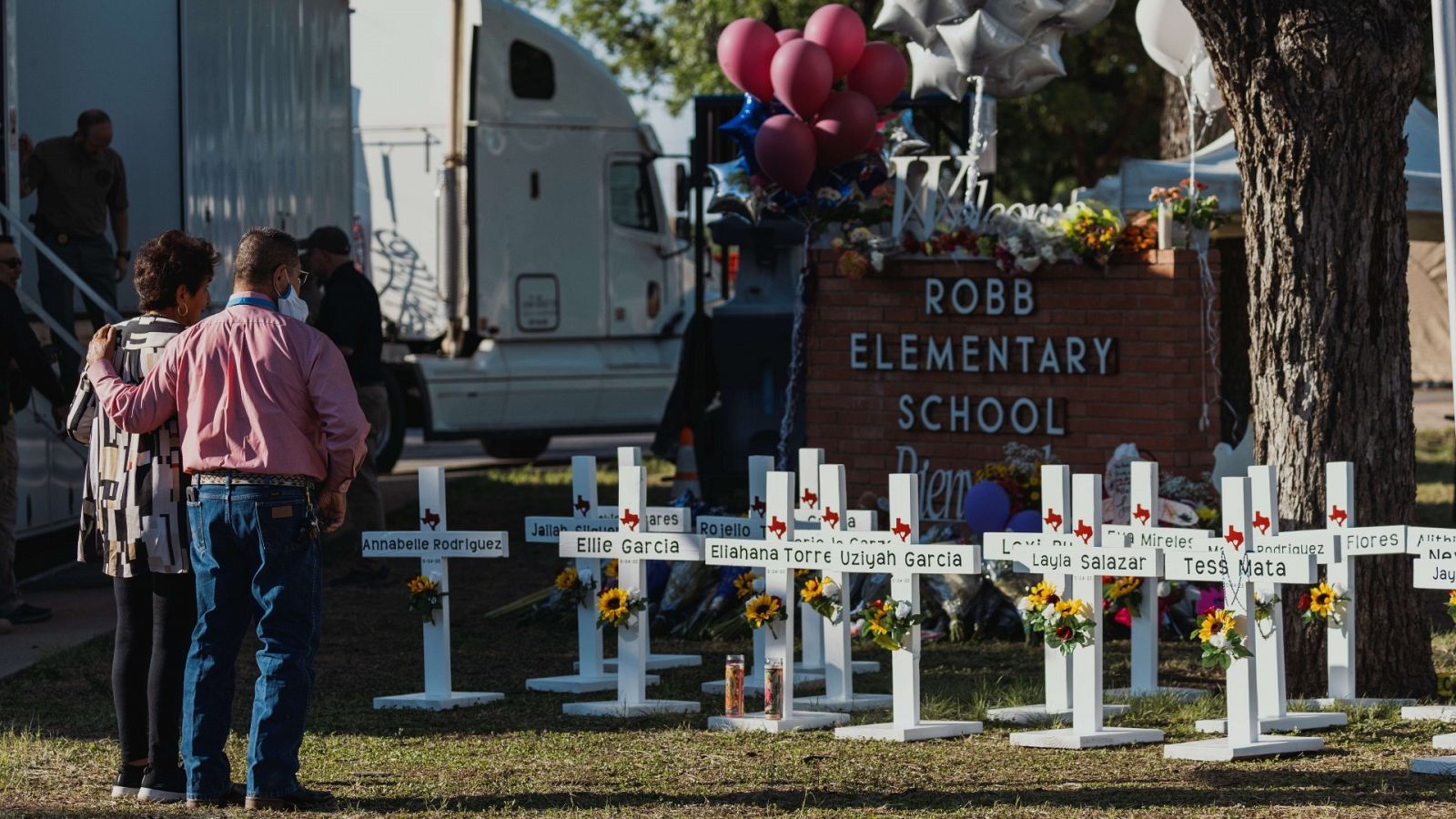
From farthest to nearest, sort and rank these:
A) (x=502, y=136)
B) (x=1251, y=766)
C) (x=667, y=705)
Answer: (x=502, y=136) → (x=667, y=705) → (x=1251, y=766)

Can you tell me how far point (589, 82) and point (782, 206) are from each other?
239 inches

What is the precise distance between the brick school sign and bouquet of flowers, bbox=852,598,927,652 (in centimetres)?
448

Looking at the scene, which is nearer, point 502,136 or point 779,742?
point 779,742

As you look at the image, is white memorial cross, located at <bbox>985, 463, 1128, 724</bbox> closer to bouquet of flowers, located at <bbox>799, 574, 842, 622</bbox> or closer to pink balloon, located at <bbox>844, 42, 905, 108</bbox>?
bouquet of flowers, located at <bbox>799, 574, 842, 622</bbox>

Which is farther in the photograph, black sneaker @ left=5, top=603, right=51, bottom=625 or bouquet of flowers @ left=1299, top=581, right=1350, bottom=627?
black sneaker @ left=5, top=603, right=51, bottom=625

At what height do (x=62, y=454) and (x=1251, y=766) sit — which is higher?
(x=62, y=454)

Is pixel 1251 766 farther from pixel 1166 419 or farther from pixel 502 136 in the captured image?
pixel 502 136

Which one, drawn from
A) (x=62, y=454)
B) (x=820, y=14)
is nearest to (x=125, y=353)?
(x=62, y=454)

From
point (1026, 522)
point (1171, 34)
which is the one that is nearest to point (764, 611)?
point (1026, 522)

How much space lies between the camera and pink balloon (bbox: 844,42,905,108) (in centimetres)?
1156

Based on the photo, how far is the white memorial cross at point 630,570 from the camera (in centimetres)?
758

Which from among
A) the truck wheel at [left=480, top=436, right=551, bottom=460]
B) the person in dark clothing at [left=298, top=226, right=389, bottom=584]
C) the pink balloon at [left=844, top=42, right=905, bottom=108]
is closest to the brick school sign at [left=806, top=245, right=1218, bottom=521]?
the pink balloon at [left=844, top=42, right=905, bottom=108]

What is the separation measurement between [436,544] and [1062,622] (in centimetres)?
244

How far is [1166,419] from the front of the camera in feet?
36.2
